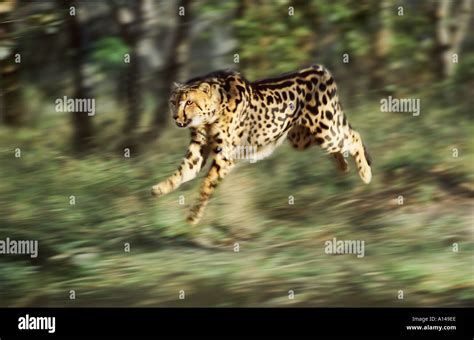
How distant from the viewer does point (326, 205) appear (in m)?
10.8

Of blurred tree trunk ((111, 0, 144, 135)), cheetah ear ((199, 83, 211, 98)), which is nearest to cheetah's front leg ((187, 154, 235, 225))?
cheetah ear ((199, 83, 211, 98))

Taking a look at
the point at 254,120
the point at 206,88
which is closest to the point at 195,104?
the point at 206,88

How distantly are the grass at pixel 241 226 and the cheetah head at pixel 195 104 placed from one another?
0.69ft

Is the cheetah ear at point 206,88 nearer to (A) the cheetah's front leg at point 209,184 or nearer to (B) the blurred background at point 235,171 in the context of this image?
(B) the blurred background at point 235,171

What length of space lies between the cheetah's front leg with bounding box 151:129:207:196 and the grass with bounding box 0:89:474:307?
0.07 metres

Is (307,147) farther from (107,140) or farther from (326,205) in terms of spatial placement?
(107,140)

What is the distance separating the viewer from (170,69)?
35.4 ft

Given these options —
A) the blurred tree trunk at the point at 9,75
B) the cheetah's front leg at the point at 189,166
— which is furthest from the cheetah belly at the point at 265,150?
the blurred tree trunk at the point at 9,75

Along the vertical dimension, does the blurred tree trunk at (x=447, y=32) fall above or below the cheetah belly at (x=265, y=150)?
above

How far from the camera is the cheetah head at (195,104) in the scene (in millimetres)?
10555

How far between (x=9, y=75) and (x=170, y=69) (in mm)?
1422

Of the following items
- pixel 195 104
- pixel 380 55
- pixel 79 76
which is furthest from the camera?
pixel 380 55

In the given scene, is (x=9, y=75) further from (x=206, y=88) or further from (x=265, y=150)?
(x=265, y=150)
